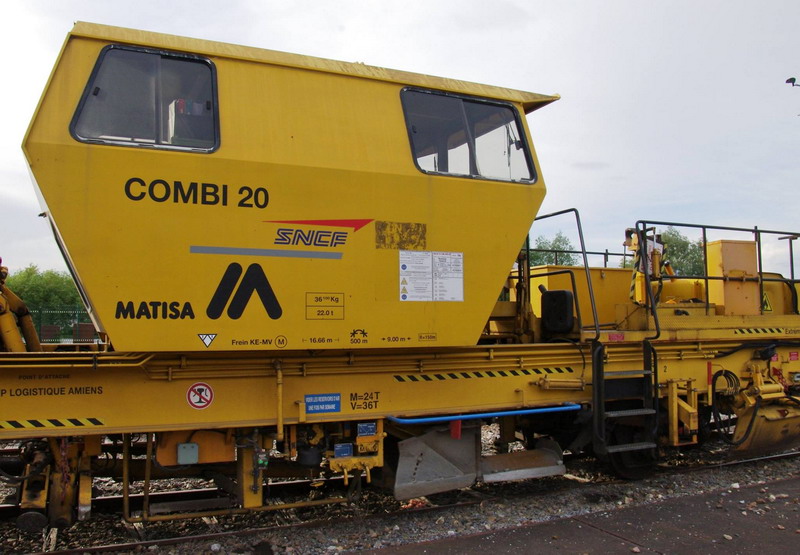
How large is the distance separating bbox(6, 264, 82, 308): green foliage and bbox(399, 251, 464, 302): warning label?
37147 millimetres

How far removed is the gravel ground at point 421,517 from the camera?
15.4 ft

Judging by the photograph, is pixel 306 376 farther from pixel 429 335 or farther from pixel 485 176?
pixel 485 176

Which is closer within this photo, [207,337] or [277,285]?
[207,337]

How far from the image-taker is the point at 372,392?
489cm

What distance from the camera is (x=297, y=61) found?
468cm

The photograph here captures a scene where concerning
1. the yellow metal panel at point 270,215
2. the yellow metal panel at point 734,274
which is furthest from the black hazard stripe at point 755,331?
the yellow metal panel at point 270,215

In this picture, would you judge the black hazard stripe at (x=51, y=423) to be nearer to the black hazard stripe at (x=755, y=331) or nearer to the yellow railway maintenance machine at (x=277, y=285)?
the yellow railway maintenance machine at (x=277, y=285)

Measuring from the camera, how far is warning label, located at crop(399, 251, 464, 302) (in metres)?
4.74

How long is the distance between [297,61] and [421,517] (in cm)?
404

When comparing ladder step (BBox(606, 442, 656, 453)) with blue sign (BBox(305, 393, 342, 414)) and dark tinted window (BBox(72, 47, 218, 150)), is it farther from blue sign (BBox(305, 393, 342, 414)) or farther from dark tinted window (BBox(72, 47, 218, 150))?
dark tinted window (BBox(72, 47, 218, 150))

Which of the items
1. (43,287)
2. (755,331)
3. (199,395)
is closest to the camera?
(199,395)

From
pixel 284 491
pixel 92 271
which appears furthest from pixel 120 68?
pixel 284 491

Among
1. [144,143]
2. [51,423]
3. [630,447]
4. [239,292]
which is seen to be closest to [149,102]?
[144,143]

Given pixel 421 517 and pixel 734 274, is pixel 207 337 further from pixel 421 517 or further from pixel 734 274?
pixel 734 274
